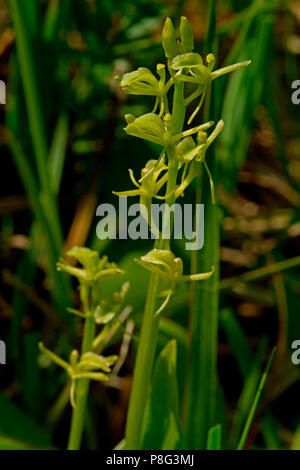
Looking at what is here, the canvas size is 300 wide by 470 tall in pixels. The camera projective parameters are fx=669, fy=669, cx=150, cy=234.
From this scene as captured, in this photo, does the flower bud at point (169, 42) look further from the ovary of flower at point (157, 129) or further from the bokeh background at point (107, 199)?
the bokeh background at point (107, 199)

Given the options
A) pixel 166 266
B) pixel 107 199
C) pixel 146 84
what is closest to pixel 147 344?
pixel 166 266

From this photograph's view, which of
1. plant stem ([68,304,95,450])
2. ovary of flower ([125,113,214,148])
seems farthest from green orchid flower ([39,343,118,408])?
ovary of flower ([125,113,214,148])

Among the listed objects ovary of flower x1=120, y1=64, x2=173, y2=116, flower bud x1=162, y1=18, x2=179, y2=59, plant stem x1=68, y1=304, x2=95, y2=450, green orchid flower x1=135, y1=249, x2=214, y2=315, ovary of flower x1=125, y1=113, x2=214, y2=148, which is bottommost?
plant stem x1=68, y1=304, x2=95, y2=450

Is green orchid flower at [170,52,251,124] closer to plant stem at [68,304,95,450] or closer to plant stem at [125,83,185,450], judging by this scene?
plant stem at [125,83,185,450]

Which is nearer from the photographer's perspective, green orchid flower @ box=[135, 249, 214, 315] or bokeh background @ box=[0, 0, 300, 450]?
green orchid flower @ box=[135, 249, 214, 315]

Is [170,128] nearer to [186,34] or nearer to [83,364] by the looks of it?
[186,34]

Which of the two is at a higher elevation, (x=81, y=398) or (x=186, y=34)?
(x=186, y=34)
